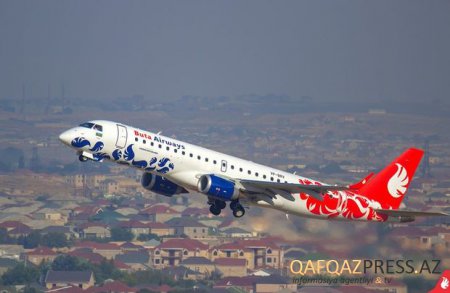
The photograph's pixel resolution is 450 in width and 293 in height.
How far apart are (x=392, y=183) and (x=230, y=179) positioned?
9.57m

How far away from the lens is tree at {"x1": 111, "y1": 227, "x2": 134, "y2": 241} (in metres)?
125

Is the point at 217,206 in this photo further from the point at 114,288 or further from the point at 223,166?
the point at 114,288

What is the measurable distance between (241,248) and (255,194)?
132 ft

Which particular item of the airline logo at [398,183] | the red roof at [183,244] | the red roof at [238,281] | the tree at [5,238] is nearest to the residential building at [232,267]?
the red roof at [238,281]

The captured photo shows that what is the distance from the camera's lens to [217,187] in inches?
2274

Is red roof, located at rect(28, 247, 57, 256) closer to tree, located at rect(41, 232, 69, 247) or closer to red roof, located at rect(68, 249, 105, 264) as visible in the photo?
red roof, located at rect(68, 249, 105, 264)

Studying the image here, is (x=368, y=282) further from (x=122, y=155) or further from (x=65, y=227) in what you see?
(x=65, y=227)

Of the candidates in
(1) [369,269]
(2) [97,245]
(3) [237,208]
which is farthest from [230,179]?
(2) [97,245]

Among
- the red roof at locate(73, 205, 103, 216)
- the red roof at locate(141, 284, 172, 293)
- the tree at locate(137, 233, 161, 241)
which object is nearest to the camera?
the red roof at locate(141, 284, 172, 293)

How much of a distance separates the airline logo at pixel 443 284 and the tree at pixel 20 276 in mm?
37540

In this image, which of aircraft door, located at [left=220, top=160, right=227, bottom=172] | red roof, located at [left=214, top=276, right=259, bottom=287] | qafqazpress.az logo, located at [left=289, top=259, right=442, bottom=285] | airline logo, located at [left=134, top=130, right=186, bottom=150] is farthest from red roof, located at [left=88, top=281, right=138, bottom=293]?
airline logo, located at [left=134, top=130, right=186, bottom=150]

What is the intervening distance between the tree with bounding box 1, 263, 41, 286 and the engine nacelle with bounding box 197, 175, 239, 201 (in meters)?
37.5

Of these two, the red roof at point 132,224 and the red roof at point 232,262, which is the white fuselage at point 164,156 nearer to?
the red roof at point 232,262

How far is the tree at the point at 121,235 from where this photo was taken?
4909 inches
